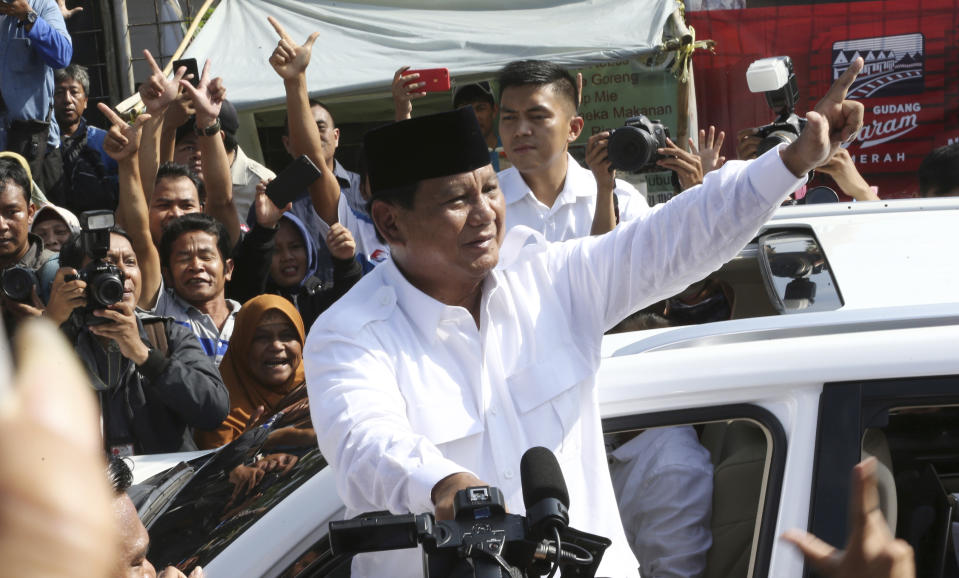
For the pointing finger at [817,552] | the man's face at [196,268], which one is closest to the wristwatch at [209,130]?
the man's face at [196,268]

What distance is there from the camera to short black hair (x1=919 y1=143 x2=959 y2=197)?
4.62 metres

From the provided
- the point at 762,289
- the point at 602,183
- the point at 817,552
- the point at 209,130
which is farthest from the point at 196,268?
the point at 817,552

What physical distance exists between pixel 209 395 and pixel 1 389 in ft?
10.3

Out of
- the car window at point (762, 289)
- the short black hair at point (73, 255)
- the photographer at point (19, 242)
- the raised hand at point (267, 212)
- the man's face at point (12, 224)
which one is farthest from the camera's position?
the raised hand at point (267, 212)

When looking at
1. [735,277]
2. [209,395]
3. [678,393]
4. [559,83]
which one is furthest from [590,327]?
[559,83]

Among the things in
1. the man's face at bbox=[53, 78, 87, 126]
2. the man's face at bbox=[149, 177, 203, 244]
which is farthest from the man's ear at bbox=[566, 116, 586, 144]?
the man's face at bbox=[53, 78, 87, 126]

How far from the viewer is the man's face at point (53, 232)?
4.80 m

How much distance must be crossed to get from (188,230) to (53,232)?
0.85 meters

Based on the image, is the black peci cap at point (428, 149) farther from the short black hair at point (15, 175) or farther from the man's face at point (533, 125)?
the short black hair at point (15, 175)

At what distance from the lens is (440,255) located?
229 cm

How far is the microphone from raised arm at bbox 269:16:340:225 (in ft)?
12.2

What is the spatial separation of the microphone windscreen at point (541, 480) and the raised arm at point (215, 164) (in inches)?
148

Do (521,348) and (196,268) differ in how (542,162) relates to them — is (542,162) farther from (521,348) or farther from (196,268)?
(521,348)

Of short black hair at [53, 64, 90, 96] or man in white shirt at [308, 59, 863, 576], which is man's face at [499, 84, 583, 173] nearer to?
man in white shirt at [308, 59, 863, 576]
